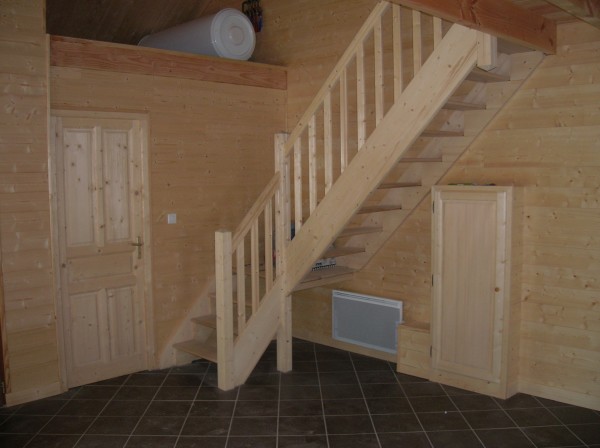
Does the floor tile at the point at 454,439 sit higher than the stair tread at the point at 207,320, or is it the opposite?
the stair tread at the point at 207,320

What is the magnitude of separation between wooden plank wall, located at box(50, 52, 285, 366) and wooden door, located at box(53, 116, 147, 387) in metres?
0.15

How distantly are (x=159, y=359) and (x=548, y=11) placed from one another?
3.93 m

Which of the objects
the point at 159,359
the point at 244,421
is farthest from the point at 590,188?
the point at 159,359

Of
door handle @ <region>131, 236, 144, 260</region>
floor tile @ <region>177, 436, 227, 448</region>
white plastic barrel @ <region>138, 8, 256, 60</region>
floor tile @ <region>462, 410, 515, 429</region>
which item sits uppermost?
white plastic barrel @ <region>138, 8, 256, 60</region>

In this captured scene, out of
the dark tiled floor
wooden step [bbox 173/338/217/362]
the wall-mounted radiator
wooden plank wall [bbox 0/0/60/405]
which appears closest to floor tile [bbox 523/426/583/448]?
Answer: the dark tiled floor

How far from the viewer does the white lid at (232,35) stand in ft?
17.6

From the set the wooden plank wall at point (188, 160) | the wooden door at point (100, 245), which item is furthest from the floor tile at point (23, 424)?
the wooden plank wall at point (188, 160)

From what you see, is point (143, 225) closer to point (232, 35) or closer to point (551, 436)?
point (232, 35)

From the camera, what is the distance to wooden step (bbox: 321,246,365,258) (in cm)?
491

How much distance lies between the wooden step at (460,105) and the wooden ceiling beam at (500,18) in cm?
54

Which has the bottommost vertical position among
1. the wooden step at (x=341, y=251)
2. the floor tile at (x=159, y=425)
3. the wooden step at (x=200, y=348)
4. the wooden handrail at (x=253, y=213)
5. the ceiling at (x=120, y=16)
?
the floor tile at (x=159, y=425)

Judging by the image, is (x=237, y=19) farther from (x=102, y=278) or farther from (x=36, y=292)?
(x=36, y=292)

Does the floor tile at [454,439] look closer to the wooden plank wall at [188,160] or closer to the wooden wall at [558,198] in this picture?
the wooden wall at [558,198]

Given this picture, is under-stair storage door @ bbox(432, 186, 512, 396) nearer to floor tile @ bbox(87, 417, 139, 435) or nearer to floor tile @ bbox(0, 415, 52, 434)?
floor tile @ bbox(87, 417, 139, 435)
